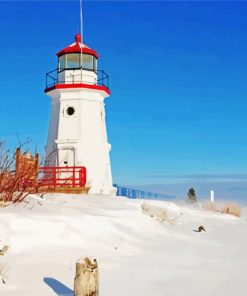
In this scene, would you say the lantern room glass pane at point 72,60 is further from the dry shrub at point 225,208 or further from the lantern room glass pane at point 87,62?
the dry shrub at point 225,208

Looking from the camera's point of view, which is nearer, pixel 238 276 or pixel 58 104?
pixel 238 276

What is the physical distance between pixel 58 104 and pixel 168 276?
691 inches

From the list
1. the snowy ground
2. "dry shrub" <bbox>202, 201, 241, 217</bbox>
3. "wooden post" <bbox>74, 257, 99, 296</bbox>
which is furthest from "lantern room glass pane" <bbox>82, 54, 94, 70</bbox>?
"wooden post" <bbox>74, 257, 99, 296</bbox>

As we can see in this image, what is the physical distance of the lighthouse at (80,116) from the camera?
2264 cm

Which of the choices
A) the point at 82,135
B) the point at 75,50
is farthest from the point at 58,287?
the point at 75,50

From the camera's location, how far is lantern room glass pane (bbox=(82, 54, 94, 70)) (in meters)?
22.9

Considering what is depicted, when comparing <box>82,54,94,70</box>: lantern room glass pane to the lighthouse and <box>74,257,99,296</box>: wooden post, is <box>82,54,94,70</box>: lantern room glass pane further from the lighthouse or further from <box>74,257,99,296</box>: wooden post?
<box>74,257,99,296</box>: wooden post

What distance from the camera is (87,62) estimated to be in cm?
2306

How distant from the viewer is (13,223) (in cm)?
852

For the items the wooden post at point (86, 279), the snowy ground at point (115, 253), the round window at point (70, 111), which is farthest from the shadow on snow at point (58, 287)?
the round window at point (70, 111)

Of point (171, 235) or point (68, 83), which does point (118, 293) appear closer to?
point (171, 235)

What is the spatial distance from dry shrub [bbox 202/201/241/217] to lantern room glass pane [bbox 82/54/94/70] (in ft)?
32.1

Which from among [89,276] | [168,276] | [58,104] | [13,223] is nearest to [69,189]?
[58,104]

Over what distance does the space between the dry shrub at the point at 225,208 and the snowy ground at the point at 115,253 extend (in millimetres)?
10149
